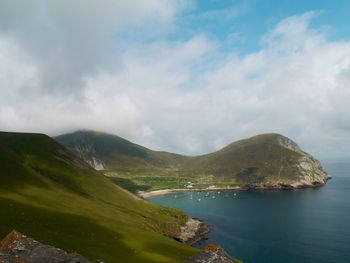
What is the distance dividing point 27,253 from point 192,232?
489ft

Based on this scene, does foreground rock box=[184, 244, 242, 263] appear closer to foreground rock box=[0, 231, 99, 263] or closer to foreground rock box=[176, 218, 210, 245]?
foreground rock box=[0, 231, 99, 263]

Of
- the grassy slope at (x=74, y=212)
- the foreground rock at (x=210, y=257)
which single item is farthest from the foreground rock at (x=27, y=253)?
the grassy slope at (x=74, y=212)

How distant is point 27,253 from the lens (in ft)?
60.7

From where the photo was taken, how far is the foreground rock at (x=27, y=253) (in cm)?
1796

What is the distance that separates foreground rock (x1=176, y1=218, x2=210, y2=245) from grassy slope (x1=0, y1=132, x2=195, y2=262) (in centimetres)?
478

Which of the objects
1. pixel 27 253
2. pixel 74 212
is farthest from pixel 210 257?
pixel 74 212

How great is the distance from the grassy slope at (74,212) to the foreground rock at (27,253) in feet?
149

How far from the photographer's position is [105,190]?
15938 centimetres

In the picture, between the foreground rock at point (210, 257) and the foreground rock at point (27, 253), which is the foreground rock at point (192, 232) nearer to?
the foreground rock at point (27, 253)

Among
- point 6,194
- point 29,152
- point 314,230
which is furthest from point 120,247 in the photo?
point 314,230

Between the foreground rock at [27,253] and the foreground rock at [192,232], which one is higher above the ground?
the foreground rock at [27,253]

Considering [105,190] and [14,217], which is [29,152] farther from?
[14,217]

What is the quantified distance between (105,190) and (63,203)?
176ft

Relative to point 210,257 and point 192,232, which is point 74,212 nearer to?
point 192,232
